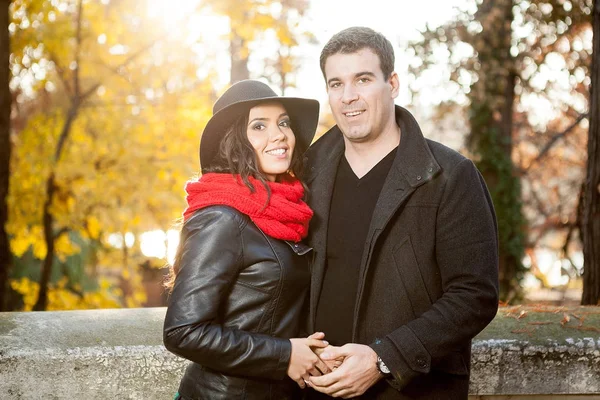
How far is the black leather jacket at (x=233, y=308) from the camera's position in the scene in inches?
89.0

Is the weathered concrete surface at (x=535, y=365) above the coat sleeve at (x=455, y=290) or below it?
below

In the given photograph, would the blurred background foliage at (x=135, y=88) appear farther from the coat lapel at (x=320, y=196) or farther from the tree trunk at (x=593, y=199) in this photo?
the coat lapel at (x=320, y=196)

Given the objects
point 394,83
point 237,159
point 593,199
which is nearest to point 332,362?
point 237,159

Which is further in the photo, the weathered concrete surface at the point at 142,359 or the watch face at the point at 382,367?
the weathered concrete surface at the point at 142,359

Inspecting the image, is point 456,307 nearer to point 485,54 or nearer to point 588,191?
point 588,191

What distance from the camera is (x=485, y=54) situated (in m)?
11.8

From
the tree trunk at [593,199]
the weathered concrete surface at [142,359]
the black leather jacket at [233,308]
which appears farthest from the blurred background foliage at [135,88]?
the black leather jacket at [233,308]

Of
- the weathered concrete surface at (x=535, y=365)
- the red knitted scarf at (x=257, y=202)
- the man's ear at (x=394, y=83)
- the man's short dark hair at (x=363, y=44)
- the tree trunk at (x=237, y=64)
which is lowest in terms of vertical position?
the weathered concrete surface at (x=535, y=365)

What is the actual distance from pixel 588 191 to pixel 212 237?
9.63ft

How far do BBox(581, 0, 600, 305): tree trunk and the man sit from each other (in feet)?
6.55

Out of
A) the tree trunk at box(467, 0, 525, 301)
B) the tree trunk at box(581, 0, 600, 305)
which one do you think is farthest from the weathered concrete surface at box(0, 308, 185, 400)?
the tree trunk at box(467, 0, 525, 301)

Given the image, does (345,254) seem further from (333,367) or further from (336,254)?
(333,367)

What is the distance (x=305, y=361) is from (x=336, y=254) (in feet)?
1.65

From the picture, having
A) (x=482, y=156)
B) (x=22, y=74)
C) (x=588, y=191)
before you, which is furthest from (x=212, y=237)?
(x=482, y=156)
